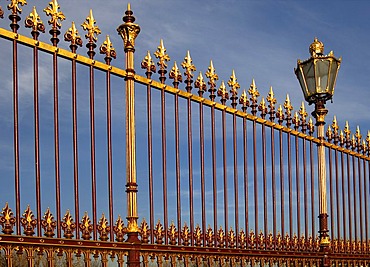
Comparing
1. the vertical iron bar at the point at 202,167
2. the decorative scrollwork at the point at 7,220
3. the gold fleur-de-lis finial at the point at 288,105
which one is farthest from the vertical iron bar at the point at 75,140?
the gold fleur-de-lis finial at the point at 288,105

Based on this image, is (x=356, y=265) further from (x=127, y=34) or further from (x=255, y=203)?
(x=127, y=34)

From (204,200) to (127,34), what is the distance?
7.18ft

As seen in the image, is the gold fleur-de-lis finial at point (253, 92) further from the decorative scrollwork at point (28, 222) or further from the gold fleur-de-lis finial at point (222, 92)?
the decorative scrollwork at point (28, 222)

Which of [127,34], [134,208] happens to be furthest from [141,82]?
[134,208]

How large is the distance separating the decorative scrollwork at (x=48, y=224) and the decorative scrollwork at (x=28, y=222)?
13 cm

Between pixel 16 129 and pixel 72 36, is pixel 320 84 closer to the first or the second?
pixel 72 36

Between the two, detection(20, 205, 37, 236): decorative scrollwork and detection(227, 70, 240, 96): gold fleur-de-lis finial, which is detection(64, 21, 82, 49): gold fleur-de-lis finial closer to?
detection(20, 205, 37, 236): decorative scrollwork

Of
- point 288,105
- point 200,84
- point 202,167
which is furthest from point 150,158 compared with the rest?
point 288,105

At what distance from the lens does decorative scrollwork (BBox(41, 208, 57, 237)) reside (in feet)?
22.5

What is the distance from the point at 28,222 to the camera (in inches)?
263

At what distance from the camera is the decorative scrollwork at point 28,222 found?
6.67 meters

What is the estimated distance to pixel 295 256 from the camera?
1042 cm

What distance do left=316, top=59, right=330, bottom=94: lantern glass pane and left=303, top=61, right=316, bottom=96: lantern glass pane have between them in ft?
0.23

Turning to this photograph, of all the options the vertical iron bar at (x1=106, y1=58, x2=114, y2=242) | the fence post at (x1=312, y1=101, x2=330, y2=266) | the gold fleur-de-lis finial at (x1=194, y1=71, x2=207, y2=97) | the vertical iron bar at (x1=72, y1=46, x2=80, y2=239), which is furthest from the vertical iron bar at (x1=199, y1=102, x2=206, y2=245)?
the fence post at (x1=312, y1=101, x2=330, y2=266)
